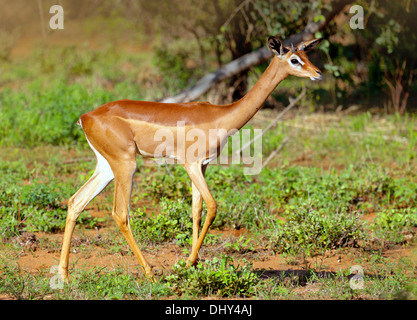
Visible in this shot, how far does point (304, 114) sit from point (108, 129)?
239 inches

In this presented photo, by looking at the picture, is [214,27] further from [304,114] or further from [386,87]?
[386,87]

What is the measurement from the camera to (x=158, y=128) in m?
4.50

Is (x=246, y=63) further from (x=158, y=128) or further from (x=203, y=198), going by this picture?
(x=203, y=198)

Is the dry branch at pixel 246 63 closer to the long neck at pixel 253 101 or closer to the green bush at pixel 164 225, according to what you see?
the green bush at pixel 164 225

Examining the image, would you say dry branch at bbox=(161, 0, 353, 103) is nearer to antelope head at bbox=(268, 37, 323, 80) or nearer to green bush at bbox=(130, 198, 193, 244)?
green bush at bbox=(130, 198, 193, 244)

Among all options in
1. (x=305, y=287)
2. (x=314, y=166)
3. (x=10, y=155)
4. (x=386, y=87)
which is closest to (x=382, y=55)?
(x=386, y=87)

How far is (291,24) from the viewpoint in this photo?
9516 mm

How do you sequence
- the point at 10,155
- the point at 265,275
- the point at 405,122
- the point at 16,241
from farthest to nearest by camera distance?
the point at 405,122, the point at 10,155, the point at 16,241, the point at 265,275

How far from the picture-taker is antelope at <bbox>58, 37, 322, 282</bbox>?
446 centimetres

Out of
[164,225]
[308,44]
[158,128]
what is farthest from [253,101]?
[164,225]

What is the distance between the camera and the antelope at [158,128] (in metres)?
4.46

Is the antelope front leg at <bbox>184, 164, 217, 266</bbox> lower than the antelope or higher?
lower

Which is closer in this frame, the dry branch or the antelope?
the antelope

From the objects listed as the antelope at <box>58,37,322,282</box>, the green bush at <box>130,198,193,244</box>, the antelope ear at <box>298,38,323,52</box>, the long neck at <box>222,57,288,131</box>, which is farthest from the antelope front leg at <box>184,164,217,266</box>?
the antelope ear at <box>298,38,323,52</box>
